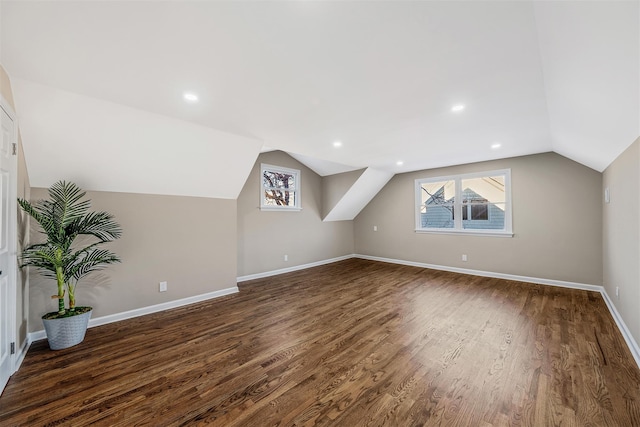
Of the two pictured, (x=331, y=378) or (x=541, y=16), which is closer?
(x=541, y=16)

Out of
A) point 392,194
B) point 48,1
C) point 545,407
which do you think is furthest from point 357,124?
point 392,194

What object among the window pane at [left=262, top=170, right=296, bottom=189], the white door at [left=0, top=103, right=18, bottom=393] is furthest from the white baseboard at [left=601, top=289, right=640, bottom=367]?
the window pane at [left=262, top=170, right=296, bottom=189]

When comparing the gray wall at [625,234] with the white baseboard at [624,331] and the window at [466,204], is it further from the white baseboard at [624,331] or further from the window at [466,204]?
the window at [466,204]

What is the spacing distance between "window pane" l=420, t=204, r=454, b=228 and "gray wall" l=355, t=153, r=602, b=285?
0.88ft

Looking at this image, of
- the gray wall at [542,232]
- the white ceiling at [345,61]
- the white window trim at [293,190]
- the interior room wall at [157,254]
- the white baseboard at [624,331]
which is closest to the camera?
the white ceiling at [345,61]

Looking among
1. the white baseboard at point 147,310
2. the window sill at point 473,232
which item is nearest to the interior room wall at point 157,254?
the white baseboard at point 147,310

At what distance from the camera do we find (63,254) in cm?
238

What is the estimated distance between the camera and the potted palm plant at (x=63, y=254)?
2311 mm

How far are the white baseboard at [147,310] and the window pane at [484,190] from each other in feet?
16.0

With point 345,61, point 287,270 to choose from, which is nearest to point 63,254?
point 345,61

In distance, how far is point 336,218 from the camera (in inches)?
260

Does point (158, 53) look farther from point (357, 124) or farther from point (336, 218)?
point (336, 218)

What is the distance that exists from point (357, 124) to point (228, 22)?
183 centimetres

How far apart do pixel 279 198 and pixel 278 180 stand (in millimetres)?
398
